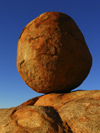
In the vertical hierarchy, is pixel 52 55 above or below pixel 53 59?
above

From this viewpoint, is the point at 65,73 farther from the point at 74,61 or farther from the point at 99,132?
the point at 99,132

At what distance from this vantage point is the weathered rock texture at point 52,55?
5566mm

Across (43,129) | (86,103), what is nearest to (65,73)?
(86,103)

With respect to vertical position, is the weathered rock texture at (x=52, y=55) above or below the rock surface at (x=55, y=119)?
above

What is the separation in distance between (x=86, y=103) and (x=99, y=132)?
906 millimetres

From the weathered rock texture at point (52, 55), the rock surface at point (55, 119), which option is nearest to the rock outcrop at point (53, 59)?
the weathered rock texture at point (52, 55)

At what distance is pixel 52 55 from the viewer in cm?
554

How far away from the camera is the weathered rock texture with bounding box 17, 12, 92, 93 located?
5.57m

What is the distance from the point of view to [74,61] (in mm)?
5750

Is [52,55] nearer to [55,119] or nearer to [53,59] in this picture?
[53,59]

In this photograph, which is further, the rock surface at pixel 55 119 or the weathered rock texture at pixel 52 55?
the weathered rock texture at pixel 52 55

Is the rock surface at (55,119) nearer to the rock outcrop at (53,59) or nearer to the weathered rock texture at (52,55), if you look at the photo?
the rock outcrop at (53,59)

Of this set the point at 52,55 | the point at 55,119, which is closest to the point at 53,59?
the point at 52,55

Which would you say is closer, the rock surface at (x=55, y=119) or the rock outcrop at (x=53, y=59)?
the rock surface at (x=55, y=119)
